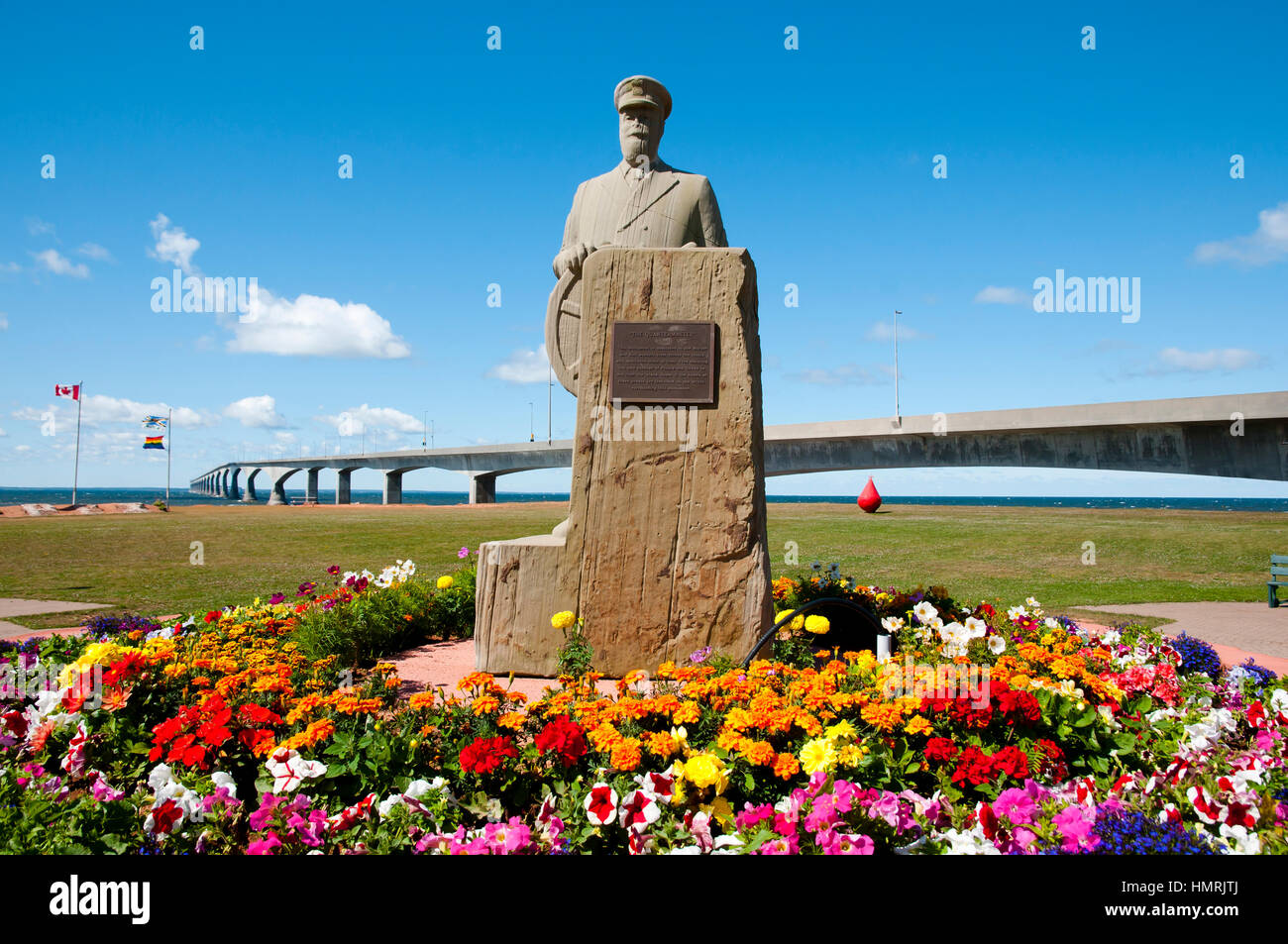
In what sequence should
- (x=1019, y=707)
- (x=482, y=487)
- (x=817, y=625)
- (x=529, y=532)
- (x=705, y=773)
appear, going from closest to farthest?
(x=705, y=773)
(x=1019, y=707)
(x=817, y=625)
(x=529, y=532)
(x=482, y=487)

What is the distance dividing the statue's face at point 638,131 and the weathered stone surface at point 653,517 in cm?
153

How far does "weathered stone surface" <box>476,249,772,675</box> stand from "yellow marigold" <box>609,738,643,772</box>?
6.69 feet

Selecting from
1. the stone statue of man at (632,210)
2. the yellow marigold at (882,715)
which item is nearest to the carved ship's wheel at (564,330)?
the stone statue of man at (632,210)

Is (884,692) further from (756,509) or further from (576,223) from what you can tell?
(576,223)

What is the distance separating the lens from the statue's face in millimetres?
6297

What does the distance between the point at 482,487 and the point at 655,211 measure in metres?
44.6

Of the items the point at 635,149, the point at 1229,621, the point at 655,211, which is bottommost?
the point at 1229,621

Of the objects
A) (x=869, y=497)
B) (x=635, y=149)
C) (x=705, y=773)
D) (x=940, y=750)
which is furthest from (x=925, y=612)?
(x=869, y=497)

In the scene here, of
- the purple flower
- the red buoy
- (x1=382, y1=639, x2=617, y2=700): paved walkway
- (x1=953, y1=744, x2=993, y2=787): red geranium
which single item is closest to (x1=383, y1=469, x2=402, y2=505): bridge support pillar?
the red buoy

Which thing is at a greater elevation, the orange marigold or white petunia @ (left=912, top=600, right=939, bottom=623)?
white petunia @ (left=912, top=600, right=939, bottom=623)

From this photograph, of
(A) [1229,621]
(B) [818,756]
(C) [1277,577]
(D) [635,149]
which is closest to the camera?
(B) [818,756]

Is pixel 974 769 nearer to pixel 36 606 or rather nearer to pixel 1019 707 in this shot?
pixel 1019 707

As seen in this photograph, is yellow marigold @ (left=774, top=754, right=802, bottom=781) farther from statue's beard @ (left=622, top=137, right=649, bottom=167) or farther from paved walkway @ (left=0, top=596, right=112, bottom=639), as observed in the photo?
paved walkway @ (left=0, top=596, right=112, bottom=639)

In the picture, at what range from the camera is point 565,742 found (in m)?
3.00
